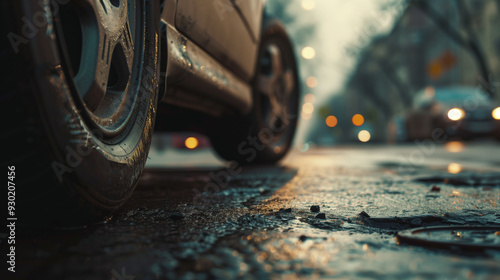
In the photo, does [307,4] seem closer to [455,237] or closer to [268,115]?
[268,115]

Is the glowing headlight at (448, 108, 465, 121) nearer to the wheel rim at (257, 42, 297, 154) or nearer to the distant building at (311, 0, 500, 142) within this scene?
the wheel rim at (257, 42, 297, 154)

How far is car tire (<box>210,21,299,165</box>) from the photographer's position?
3750 mm

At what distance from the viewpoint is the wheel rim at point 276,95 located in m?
3.93

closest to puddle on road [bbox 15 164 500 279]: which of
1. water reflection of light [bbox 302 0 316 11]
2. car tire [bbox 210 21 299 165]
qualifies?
car tire [bbox 210 21 299 165]

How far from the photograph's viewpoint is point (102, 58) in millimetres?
1453

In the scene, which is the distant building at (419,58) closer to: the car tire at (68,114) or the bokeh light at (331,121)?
the bokeh light at (331,121)

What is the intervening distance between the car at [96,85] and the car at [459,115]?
29.9ft

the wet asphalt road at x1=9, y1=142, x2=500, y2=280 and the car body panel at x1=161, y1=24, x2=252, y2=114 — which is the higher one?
the car body panel at x1=161, y1=24, x2=252, y2=114

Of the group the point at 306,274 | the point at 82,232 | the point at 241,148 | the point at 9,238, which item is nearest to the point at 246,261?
the point at 306,274

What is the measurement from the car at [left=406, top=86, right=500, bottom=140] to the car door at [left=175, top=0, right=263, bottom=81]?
27.6 feet

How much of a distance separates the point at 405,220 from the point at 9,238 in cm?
116

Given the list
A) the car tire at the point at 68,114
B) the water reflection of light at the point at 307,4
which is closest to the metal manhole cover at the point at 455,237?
the car tire at the point at 68,114

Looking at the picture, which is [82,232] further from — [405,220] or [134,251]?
[405,220]

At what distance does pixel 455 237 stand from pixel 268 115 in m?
2.80
